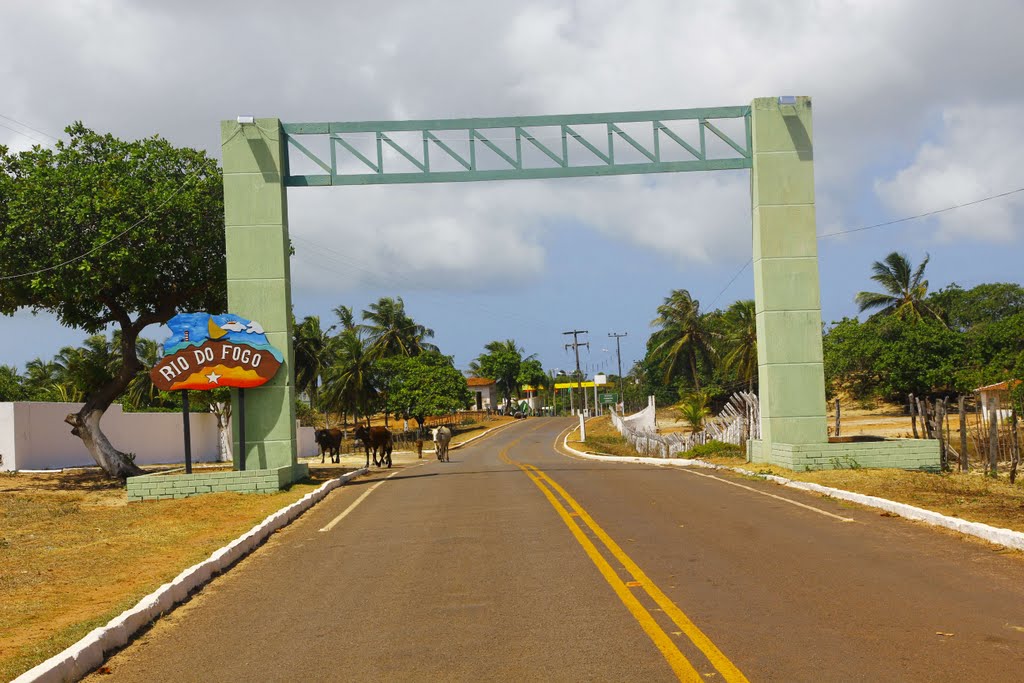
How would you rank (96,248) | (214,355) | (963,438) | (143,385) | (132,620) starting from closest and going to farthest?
(132,620) → (963,438) → (214,355) → (96,248) → (143,385)

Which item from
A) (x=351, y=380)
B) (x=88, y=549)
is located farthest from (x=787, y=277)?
(x=351, y=380)

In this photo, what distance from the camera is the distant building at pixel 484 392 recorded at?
144500 mm

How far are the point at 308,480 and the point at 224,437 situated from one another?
26599 millimetres

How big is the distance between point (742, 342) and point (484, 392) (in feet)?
235

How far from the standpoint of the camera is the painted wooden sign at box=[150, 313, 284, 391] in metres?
22.8

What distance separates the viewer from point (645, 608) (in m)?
8.41

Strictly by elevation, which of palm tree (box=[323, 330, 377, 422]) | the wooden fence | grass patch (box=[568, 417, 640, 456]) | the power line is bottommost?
grass patch (box=[568, 417, 640, 456])

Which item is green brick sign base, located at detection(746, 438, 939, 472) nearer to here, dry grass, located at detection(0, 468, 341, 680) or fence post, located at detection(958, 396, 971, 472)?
fence post, located at detection(958, 396, 971, 472)

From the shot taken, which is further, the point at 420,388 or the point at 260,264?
the point at 420,388

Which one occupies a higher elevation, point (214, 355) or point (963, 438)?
point (214, 355)

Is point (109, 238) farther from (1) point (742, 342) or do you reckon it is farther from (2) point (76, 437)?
(1) point (742, 342)

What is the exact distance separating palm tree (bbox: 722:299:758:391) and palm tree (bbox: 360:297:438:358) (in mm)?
29615

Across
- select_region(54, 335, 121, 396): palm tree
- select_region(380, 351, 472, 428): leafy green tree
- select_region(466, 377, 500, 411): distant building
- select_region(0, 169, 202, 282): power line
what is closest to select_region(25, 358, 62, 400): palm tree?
select_region(54, 335, 121, 396): palm tree

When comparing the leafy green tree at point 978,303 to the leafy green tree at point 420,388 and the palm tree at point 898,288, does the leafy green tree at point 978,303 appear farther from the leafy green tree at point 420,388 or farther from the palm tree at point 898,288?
the leafy green tree at point 420,388
